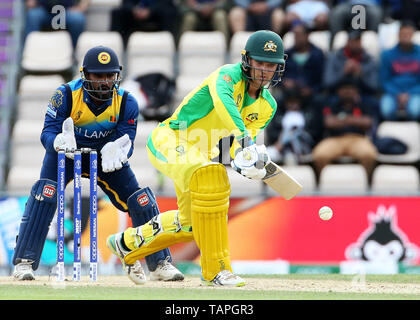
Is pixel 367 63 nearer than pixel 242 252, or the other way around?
pixel 242 252

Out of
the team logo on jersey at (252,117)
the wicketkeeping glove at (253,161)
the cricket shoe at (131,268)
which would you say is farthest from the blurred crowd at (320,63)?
the wicketkeeping glove at (253,161)

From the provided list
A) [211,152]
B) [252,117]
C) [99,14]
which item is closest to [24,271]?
[211,152]


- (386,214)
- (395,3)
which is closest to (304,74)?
(395,3)

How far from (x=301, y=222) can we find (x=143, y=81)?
2.45 m

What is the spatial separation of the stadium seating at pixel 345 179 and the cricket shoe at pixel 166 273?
2.51 meters

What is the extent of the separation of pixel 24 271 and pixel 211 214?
1.50m

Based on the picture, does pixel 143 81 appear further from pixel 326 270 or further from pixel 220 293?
pixel 220 293

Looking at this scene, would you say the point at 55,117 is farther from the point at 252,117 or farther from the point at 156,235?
the point at 252,117

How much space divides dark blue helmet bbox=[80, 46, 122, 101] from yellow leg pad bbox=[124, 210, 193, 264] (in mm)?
946

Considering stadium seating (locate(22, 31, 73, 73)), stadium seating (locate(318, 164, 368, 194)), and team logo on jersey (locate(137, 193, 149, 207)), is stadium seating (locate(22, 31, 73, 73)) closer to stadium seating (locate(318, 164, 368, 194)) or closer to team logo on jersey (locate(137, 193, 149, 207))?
stadium seating (locate(318, 164, 368, 194))

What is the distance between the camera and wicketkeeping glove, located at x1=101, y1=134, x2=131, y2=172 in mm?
6469

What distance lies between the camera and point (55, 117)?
655cm

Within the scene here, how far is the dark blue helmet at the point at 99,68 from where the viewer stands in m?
6.43

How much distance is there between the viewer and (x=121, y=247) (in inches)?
258
